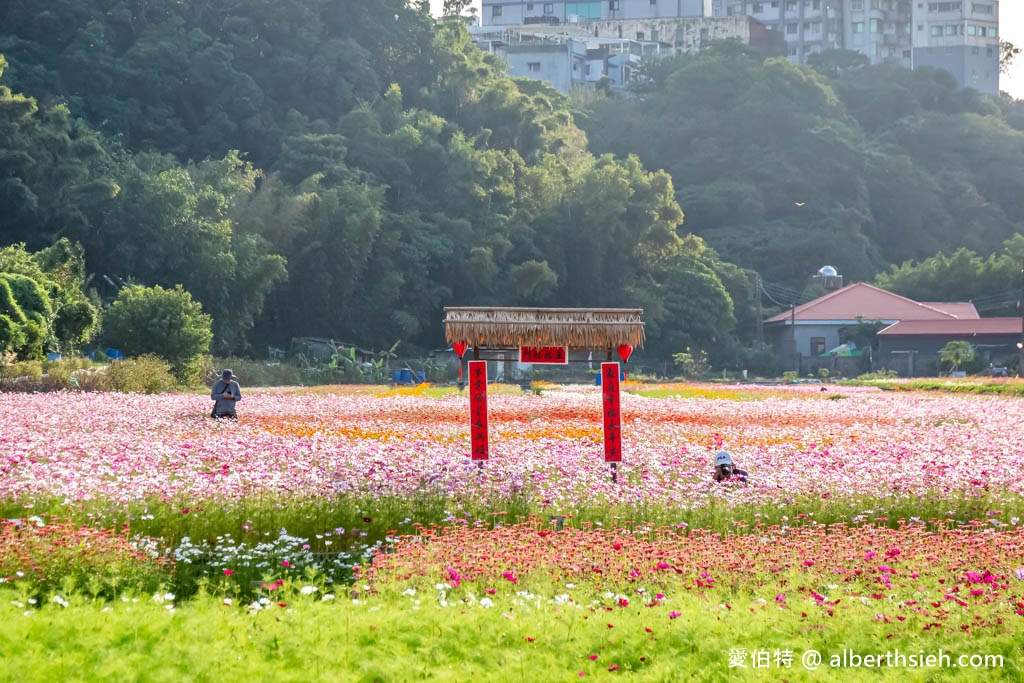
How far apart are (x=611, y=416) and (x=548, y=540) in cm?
440

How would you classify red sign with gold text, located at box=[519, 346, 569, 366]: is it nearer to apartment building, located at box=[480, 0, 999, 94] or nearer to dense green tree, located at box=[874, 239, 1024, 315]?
dense green tree, located at box=[874, 239, 1024, 315]

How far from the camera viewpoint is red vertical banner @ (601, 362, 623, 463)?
555 inches

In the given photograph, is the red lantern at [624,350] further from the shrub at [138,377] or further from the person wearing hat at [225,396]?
the shrub at [138,377]

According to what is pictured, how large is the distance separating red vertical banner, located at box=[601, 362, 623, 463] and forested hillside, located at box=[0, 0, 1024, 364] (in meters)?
36.7

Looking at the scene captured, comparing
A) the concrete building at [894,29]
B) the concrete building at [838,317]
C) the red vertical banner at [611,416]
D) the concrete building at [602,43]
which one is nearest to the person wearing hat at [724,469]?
the red vertical banner at [611,416]

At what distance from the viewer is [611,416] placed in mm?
14336

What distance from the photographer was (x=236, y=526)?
35.9 ft

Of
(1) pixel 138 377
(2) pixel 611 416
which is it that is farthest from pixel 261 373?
(2) pixel 611 416

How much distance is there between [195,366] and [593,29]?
92191mm

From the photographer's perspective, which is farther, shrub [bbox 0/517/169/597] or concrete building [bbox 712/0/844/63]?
concrete building [bbox 712/0/844/63]

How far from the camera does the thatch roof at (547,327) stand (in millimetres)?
14188

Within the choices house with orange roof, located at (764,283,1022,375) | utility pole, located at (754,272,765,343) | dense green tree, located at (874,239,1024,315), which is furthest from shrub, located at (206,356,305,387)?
dense green tree, located at (874,239,1024,315)

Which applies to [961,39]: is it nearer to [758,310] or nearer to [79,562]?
[758,310]

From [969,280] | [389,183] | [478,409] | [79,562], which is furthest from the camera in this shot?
[969,280]
